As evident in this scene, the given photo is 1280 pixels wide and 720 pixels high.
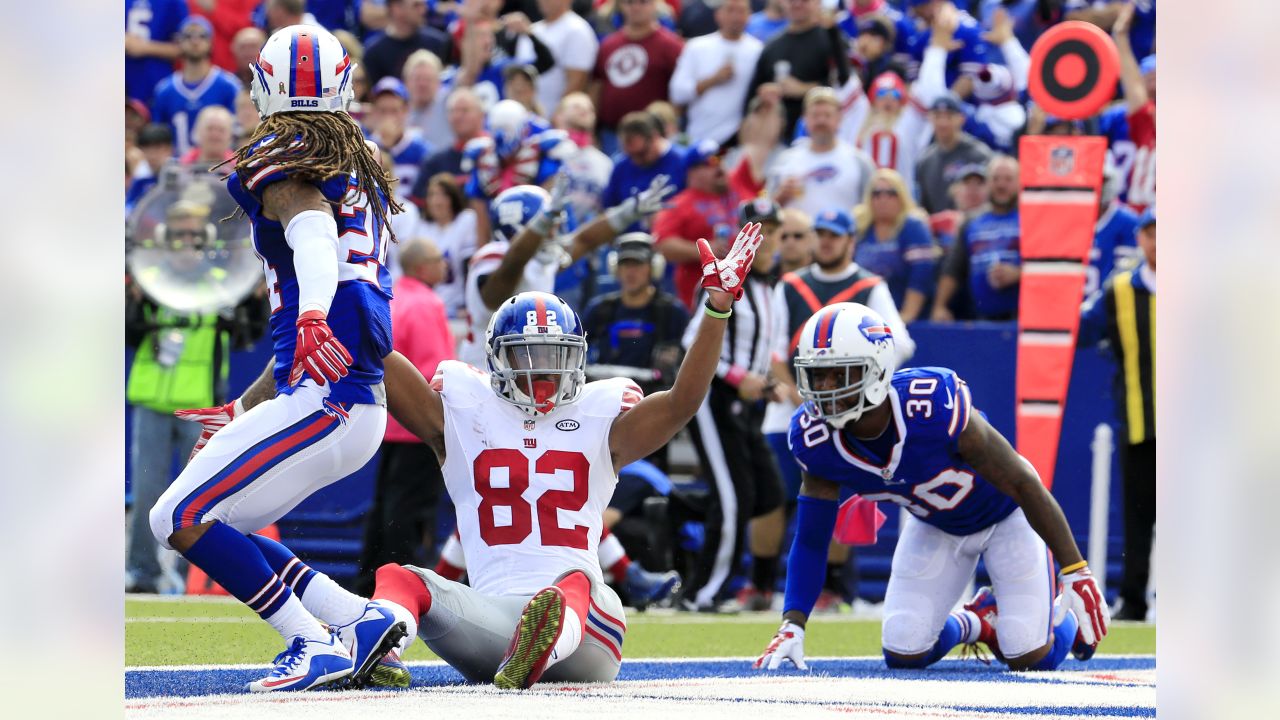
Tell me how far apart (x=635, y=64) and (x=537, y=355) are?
20.9ft

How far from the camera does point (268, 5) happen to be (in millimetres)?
11352

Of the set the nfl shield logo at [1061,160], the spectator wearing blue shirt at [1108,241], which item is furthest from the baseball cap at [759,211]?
the spectator wearing blue shirt at [1108,241]

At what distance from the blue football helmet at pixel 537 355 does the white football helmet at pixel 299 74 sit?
822 mm

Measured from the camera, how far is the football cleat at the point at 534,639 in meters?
4.54

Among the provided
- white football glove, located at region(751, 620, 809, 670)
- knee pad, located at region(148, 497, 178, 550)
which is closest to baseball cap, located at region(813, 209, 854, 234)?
white football glove, located at region(751, 620, 809, 670)

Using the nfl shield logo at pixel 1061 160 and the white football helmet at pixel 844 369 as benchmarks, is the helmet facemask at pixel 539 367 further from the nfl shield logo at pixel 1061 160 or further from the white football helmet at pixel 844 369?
the nfl shield logo at pixel 1061 160

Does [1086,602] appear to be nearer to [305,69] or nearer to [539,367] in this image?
[539,367]

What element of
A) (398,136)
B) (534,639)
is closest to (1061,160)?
(398,136)

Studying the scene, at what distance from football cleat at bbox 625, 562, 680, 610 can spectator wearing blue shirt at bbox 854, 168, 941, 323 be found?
2.37 metres

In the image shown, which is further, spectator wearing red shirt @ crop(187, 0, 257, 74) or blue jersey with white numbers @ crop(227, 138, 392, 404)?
spectator wearing red shirt @ crop(187, 0, 257, 74)

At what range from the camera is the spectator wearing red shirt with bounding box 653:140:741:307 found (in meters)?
9.55

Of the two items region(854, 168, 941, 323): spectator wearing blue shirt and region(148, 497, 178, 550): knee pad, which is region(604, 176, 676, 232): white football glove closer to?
region(854, 168, 941, 323): spectator wearing blue shirt
